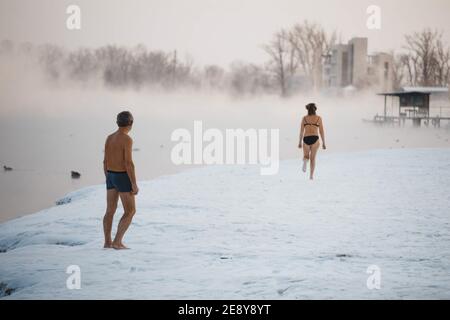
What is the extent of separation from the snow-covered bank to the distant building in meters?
73.0

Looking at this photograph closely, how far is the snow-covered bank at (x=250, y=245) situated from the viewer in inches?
228

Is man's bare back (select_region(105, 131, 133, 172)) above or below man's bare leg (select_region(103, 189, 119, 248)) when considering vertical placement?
above

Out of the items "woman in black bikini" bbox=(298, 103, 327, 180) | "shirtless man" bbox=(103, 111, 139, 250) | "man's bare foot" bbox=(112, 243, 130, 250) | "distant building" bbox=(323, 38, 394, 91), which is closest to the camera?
"shirtless man" bbox=(103, 111, 139, 250)

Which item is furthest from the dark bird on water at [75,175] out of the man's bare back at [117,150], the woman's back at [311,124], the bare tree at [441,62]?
the bare tree at [441,62]

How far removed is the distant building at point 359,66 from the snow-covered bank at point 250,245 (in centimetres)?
7297

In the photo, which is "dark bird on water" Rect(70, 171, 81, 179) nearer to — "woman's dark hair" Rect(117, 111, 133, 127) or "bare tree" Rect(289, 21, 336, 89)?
"woman's dark hair" Rect(117, 111, 133, 127)

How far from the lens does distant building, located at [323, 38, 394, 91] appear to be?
84.2 m

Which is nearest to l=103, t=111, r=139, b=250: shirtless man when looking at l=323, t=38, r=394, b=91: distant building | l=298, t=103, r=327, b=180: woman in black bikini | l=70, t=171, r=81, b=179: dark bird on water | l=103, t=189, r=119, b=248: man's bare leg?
l=103, t=189, r=119, b=248: man's bare leg

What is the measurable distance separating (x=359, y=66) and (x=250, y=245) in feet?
264

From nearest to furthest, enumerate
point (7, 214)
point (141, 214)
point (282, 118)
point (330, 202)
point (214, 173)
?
point (141, 214)
point (330, 202)
point (7, 214)
point (214, 173)
point (282, 118)

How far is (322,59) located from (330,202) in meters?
79.3
